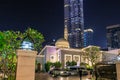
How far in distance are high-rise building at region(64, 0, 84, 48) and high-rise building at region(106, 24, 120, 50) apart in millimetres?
25826

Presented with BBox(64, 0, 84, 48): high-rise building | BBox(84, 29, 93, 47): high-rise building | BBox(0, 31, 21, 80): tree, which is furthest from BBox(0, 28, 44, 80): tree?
BBox(84, 29, 93, 47): high-rise building

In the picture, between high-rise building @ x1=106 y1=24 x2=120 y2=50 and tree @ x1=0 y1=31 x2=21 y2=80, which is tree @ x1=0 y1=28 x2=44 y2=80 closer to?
tree @ x1=0 y1=31 x2=21 y2=80

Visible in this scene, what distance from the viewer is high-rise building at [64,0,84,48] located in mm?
147125

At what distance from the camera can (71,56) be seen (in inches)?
2419

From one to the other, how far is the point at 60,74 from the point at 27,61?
2204cm

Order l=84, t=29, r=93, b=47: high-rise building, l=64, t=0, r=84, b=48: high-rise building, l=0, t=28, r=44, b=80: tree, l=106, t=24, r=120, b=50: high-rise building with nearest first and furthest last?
l=0, t=28, r=44, b=80: tree → l=106, t=24, r=120, b=50: high-rise building → l=64, t=0, r=84, b=48: high-rise building → l=84, t=29, r=93, b=47: high-rise building

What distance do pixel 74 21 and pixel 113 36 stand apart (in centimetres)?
4626

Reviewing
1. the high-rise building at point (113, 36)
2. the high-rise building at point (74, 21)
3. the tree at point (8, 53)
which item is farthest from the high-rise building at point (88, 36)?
the tree at point (8, 53)

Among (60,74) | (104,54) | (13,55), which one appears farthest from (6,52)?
(104,54)

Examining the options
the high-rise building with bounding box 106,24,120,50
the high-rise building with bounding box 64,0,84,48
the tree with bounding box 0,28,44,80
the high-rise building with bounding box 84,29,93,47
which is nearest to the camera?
the tree with bounding box 0,28,44,80

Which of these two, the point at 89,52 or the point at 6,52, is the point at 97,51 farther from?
the point at 6,52

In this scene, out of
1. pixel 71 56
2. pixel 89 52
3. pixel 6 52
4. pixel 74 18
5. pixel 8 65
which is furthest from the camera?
pixel 74 18

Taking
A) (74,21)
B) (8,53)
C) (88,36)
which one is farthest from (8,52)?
(88,36)

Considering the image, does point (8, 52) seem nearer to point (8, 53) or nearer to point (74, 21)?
point (8, 53)
